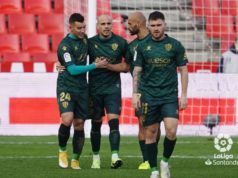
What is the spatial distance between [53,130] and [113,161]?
627cm

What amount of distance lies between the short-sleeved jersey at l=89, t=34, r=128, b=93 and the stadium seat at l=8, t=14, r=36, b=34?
419 inches

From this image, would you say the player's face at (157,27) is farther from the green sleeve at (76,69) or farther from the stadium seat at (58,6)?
the stadium seat at (58,6)

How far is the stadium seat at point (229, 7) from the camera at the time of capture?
21.8 metres

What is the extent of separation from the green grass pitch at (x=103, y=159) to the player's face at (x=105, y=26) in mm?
1700

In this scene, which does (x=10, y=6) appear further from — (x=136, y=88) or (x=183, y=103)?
(x=183, y=103)

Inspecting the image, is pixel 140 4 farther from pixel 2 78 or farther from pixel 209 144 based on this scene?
pixel 209 144

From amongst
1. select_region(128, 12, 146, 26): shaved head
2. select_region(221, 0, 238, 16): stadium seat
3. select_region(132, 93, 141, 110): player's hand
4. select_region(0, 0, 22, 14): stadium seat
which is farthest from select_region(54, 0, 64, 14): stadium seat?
select_region(132, 93, 141, 110): player's hand

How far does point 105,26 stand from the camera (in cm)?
1202

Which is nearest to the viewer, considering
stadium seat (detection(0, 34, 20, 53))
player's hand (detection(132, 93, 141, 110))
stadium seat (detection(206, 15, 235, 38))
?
player's hand (detection(132, 93, 141, 110))

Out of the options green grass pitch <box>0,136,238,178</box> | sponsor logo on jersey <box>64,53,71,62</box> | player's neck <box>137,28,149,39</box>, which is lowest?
green grass pitch <box>0,136,238,178</box>

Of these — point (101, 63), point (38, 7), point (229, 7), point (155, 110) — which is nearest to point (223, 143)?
point (101, 63)

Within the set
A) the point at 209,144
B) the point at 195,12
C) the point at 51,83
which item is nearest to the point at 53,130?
the point at 51,83

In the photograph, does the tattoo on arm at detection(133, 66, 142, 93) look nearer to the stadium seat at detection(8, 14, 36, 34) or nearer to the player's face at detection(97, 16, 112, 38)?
the player's face at detection(97, 16, 112, 38)

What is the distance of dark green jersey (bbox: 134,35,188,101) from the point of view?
10.7 m
